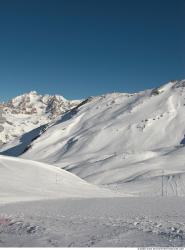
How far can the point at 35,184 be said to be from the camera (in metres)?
38.0

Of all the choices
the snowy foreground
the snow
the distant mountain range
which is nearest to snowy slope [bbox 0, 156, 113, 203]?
the snow

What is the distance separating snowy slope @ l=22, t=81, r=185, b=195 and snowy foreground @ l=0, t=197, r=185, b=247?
5585 cm

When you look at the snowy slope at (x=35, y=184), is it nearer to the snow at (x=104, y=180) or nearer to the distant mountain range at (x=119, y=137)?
the snow at (x=104, y=180)

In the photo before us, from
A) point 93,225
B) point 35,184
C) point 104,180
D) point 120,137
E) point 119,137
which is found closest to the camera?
point 93,225

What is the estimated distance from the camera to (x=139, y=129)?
134m

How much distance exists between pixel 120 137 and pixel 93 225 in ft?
385

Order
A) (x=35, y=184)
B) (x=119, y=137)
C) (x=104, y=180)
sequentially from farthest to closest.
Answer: (x=119, y=137) → (x=104, y=180) → (x=35, y=184)

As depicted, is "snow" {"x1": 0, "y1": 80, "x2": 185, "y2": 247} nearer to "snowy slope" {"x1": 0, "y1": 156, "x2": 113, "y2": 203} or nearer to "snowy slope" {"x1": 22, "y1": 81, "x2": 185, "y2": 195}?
"snowy slope" {"x1": 0, "y1": 156, "x2": 113, "y2": 203}

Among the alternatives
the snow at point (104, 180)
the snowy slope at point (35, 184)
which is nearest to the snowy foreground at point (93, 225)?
the snow at point (104, 180)

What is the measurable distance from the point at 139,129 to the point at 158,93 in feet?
80.6

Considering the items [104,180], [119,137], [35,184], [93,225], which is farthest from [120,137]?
[93,225]

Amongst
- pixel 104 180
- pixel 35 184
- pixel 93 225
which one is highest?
pixel 104 180

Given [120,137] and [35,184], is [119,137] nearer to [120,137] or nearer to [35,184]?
[120,137]

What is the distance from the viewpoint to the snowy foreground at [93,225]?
43.4ft
